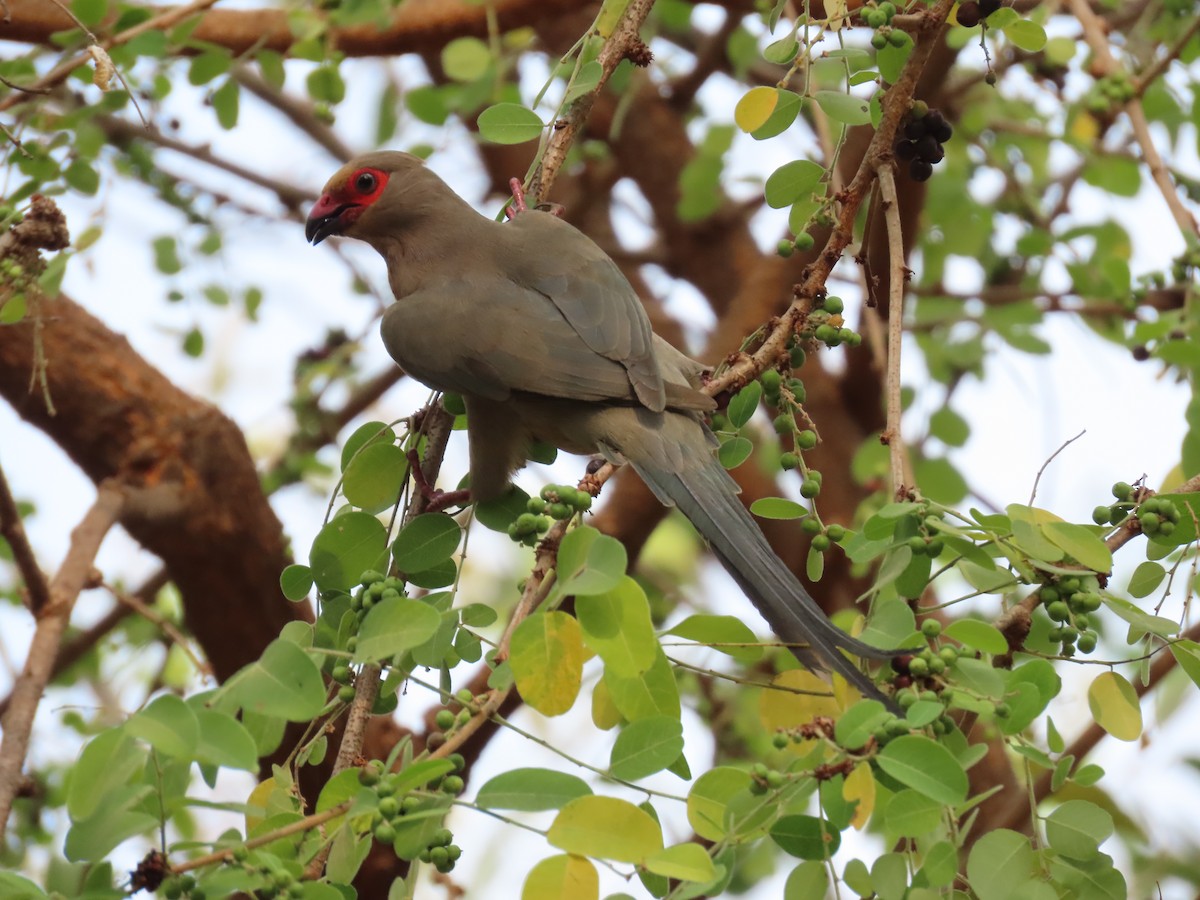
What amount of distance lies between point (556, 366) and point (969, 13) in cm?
111

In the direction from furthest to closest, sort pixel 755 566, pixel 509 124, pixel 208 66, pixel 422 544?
1. pixel 208 66
2. pixel 509 124
3. pixel 755 566
4. pixel 422 544

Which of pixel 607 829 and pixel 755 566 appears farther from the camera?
pixel 755 566

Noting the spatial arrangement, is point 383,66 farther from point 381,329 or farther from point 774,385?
point 774,385

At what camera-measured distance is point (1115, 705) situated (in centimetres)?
208

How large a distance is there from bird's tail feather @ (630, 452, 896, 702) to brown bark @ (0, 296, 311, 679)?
1.69m

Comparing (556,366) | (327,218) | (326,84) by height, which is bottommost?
(556,366)

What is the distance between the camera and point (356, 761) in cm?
204

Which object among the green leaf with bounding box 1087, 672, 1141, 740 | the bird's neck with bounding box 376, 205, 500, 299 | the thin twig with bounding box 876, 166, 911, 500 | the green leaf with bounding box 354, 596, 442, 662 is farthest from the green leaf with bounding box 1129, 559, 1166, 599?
the bird's neck with bounding box 376, 205, 500, 299

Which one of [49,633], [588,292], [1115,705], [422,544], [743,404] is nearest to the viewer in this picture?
[1115,705]

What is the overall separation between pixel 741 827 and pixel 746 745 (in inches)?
133

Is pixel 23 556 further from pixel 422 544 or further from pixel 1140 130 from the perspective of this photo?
pixel 1140 130

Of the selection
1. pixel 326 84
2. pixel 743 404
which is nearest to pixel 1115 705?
pixel 743 404

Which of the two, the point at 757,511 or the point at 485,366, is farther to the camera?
the point at 485,366

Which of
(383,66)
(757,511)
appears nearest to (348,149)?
(383,66)
